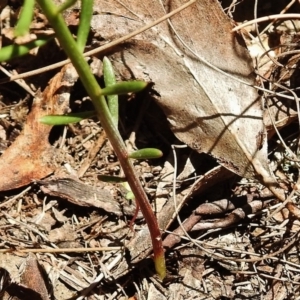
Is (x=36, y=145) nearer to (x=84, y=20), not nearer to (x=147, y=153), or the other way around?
(x=147, y=153)

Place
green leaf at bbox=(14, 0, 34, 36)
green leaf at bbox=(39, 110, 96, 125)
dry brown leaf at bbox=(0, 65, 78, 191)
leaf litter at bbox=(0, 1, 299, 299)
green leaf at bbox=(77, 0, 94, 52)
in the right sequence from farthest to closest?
dry brown leaf at bbox=(0, 65, 78, 191)
leaf litter at bbox=(0, 1, 299, 299)
green leaf at bbox=(39, 110, 96, 125)
green leaf at bbox=(77, 0, 94, 52)
green leaf at bbox=(14, 0, 34, 36)

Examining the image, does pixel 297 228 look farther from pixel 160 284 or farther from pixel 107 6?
pixel 107 6

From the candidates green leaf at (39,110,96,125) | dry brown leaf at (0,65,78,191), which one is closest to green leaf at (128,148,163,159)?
green leaf at (39,110,96,125)

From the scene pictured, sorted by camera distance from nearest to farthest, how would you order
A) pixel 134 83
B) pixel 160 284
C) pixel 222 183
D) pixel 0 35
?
pixel 134 83 → pixel 160 284 → pixel 222 183 → pixel 0 35

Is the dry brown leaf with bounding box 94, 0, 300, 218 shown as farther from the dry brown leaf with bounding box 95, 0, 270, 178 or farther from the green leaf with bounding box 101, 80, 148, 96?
the green leaf with bounding box 101, 80, 148, 96

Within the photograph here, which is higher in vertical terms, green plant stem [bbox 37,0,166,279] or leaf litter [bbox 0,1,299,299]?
green plant stem [bbox 37,0,166,279]

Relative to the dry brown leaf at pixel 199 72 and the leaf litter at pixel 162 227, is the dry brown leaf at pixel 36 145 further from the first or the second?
the dry brown leaf at pixel 199 72

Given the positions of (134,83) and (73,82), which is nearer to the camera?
(134,83)

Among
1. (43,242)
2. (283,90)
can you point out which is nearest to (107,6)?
(283,90)
